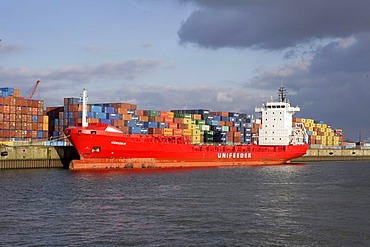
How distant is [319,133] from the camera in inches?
6029

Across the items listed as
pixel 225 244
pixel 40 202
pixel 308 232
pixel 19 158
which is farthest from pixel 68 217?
pixel 19 158

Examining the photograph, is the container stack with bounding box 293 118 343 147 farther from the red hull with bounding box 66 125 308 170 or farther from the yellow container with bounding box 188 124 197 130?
the red hull with bounding box 66 125 308 170

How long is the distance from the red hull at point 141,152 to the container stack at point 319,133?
71.0m

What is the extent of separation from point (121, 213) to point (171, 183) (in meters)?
16.5

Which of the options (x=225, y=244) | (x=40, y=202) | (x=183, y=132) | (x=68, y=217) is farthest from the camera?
(x=183, y=132)

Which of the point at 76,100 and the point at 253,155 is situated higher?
the point at 76,100

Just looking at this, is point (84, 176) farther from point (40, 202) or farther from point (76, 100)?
point (76, 100)

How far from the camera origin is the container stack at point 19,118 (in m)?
76.8

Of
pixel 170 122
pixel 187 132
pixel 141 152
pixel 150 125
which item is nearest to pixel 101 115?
pixel 150 125

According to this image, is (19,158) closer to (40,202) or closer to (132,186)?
(132,186)

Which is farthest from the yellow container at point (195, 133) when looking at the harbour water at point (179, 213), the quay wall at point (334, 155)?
the harbour water at point (179, 213)

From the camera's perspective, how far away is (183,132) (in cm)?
10800

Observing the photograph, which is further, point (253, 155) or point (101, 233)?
point (253, 155)

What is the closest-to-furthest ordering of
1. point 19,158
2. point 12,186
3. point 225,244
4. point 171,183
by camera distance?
point 225,244, point 12,186, point 171,183, point 19,158
